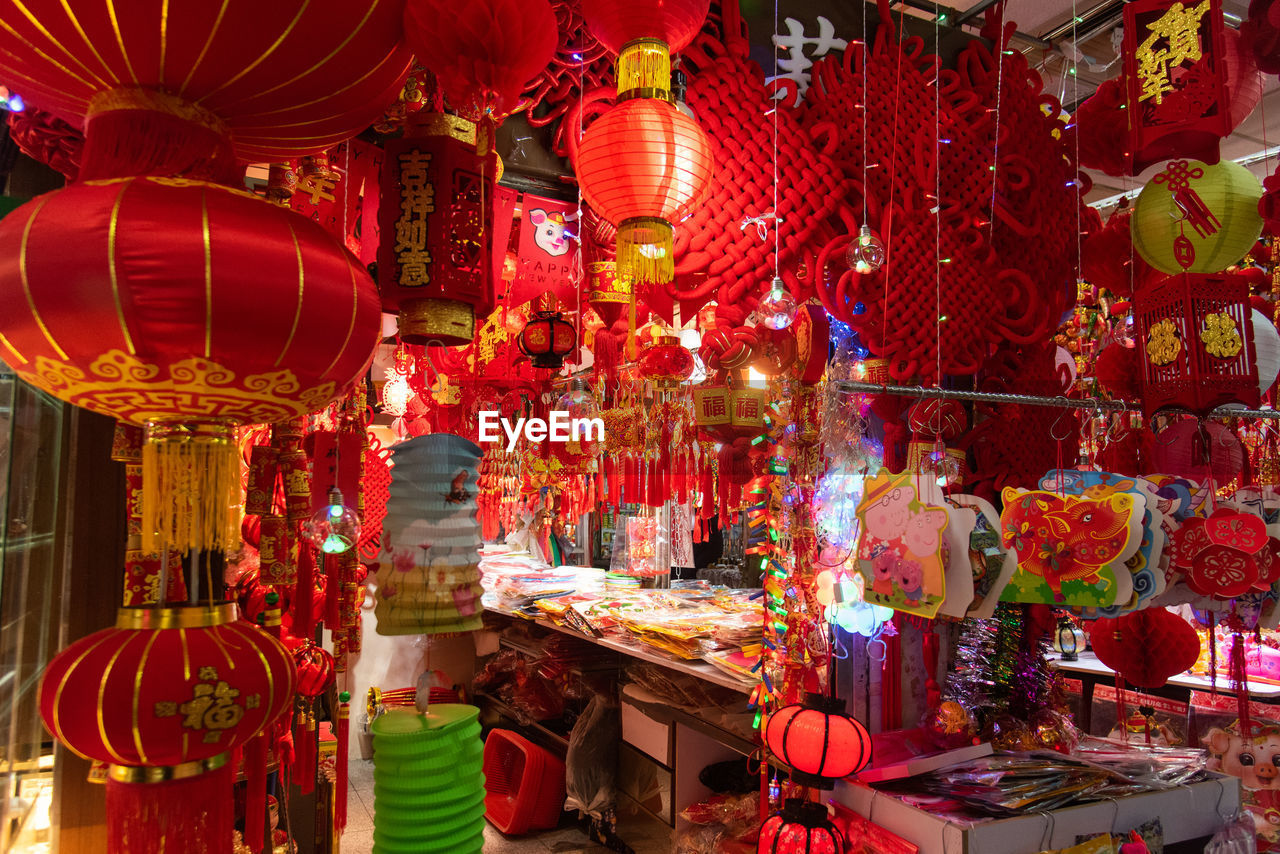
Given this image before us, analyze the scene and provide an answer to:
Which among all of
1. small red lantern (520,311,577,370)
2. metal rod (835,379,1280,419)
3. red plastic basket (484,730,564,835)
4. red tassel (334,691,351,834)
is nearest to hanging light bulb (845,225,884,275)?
metal rod (835,379,1280,419)

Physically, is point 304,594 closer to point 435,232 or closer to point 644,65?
point 435,232

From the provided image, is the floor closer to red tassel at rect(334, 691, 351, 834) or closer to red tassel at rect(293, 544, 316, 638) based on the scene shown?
red tassel at rect(334, 691, 351, 834)

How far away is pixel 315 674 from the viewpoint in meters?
1.66

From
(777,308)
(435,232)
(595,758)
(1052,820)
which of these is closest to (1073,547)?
(1052,820)

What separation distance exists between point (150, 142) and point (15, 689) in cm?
154

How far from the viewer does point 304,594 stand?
153cm

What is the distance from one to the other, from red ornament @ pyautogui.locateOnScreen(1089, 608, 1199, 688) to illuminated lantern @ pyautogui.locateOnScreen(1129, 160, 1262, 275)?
1121 mm

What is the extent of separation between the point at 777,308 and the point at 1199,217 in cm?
110

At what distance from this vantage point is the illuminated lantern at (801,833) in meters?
1.98

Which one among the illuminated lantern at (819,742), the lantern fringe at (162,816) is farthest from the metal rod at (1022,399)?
the lantern fringe at (162,816)

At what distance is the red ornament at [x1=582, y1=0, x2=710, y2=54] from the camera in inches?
61.4

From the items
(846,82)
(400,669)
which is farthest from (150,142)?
(400,669)

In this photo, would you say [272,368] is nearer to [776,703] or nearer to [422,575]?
[422,575]

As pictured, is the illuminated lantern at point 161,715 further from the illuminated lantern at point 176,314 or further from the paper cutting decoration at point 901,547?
the paper cutting decoration at point 901,547
